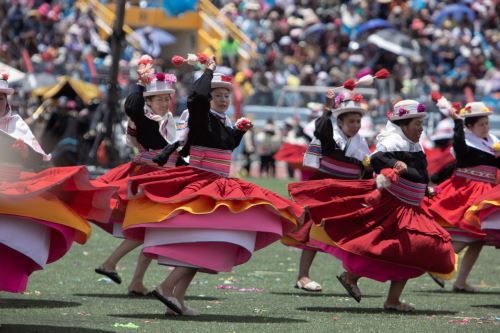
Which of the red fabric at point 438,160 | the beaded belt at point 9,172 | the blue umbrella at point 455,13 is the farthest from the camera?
the blue umbrella at point 455,13

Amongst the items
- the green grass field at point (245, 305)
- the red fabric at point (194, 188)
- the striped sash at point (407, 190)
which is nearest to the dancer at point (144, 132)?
the green grass field at point (245, 305)

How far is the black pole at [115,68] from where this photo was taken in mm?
20141

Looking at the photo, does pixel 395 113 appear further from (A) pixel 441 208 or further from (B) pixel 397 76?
(B) pixel 397 76

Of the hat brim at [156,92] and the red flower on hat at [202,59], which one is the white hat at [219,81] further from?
the hat brim at [156,92]

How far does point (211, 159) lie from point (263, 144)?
19599 mm

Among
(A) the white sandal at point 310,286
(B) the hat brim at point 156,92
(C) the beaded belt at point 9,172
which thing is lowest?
(A) the white sandal at point 310,286

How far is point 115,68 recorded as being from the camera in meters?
20.9

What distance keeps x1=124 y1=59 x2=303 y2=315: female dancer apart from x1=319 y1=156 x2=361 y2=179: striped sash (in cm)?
184

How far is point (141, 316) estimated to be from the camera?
9.07 m

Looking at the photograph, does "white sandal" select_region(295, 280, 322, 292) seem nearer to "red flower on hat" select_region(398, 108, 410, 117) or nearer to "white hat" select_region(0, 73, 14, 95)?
"red flower on hat" select_region(398, 108, 410, 117)

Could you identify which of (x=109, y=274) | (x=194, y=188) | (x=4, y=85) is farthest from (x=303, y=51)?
(x=4, y=85)

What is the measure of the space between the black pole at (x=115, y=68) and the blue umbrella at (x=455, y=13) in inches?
484

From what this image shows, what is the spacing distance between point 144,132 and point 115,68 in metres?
10.3

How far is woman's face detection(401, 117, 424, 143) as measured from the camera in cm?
997
